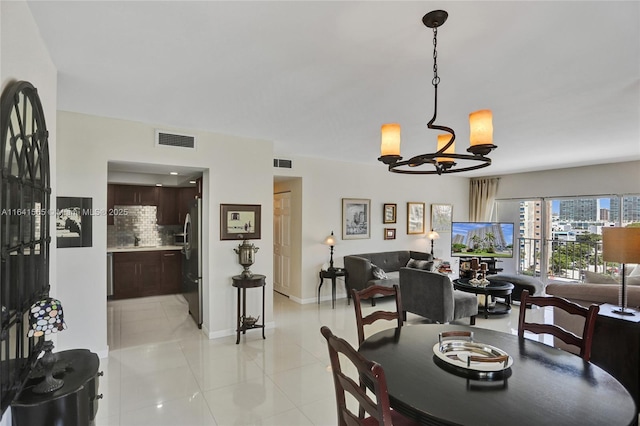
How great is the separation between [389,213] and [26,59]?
599 cm

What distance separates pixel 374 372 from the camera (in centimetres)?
122

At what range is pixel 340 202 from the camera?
627 centimetres

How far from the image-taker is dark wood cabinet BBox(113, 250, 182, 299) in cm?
586

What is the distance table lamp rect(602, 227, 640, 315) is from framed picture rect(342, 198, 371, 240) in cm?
404

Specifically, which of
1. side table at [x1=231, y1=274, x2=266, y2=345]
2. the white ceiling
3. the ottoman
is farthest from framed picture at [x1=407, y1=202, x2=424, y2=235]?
side table at [x1=231, y1=274, x2=266, y2=345]

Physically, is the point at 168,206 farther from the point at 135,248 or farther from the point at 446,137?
the point at 446,137

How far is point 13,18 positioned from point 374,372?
2.10 metres

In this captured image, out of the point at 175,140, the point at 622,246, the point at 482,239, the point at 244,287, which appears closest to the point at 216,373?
the point at 244,287

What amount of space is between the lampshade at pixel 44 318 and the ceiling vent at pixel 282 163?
419cm

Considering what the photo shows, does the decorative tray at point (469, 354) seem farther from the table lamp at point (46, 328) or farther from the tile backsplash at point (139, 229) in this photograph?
the tile backsplash at point (139, 229)

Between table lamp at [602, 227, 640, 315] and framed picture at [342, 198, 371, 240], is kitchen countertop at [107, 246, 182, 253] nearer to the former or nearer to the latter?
framed picture at [342, 198, 371, 240]

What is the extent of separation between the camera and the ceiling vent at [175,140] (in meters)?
3.78

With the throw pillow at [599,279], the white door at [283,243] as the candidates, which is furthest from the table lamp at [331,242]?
the throw pillow at [599,279]

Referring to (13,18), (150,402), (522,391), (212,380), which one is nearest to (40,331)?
(13,18)
